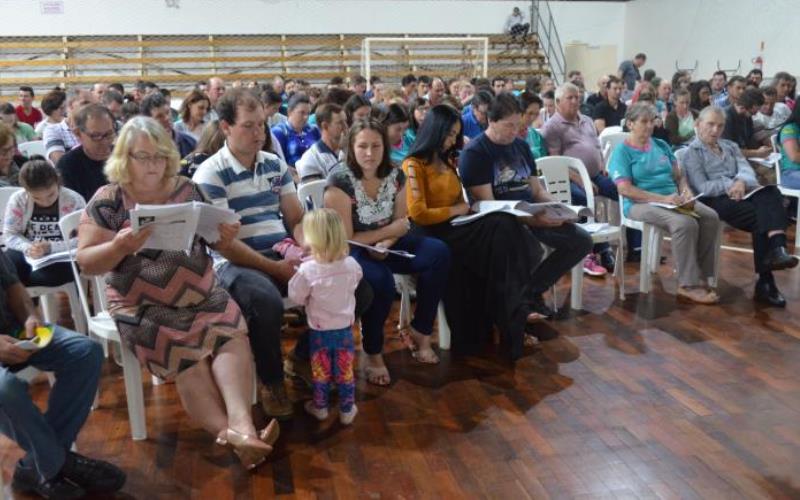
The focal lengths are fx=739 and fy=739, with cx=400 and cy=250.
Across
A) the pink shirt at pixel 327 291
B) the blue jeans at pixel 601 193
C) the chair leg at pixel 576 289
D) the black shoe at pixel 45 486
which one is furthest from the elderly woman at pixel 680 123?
the black shoe at pixel 45 486

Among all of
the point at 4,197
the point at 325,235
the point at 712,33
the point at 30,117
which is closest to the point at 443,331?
the point at 325,235

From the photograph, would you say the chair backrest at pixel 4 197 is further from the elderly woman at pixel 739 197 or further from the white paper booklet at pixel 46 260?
the elderly woman at pixel 739 197

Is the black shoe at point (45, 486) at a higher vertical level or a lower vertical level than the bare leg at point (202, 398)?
lower

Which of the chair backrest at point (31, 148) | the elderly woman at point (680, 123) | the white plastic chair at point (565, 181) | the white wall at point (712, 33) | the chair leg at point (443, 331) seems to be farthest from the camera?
the white wall at point (712, 33)

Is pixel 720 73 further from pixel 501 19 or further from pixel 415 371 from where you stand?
pixel 415 371

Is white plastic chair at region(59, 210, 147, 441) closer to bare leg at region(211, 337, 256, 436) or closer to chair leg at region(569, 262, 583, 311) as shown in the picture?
bare leg at region(211, 337, 256, 436)

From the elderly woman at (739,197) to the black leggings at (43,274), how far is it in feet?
11.3

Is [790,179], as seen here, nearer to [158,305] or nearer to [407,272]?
[407,272]

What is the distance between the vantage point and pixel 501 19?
13320 millimetres

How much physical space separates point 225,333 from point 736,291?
123 inches

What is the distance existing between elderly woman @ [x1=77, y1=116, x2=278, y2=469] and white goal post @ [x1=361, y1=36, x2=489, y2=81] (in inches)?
421

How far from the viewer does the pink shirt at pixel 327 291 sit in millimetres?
2691

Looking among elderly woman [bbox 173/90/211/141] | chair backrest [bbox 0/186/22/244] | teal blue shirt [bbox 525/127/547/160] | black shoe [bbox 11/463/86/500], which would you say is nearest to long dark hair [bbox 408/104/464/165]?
teal blue shirt [bbox 525/127/547/160]

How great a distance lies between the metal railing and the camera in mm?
12969
